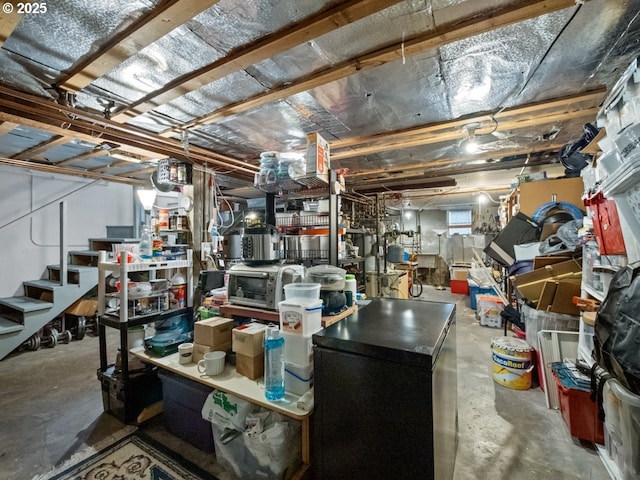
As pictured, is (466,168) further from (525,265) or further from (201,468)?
(201,468)

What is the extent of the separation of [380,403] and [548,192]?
3567 millimetres

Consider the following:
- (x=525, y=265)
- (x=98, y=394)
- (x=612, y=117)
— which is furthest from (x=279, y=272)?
(x=525, y=265)

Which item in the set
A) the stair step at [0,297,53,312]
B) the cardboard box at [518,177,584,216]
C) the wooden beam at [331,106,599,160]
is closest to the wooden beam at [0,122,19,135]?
the stair step at [0,297,53,312]

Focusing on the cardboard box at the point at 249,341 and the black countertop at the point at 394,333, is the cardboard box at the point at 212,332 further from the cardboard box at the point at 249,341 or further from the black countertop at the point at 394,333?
the black countertop at the point at 394,333

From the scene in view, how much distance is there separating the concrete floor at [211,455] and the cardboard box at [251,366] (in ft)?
1.95

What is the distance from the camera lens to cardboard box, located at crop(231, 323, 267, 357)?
154 cm

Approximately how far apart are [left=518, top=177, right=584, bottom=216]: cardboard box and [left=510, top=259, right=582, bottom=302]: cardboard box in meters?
0.91

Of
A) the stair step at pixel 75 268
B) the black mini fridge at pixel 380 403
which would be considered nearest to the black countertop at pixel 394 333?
the black mini fridge at pixel 380 403

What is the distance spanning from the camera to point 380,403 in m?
1.00

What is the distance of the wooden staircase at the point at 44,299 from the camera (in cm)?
332

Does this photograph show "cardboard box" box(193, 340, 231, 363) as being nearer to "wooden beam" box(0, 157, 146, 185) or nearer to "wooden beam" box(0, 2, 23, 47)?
"wooden beam" box(0, 2, 23, 47)

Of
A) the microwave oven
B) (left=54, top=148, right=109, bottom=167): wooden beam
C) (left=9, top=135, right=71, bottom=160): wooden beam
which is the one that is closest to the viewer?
the microwave oven

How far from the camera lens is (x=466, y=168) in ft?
13.1

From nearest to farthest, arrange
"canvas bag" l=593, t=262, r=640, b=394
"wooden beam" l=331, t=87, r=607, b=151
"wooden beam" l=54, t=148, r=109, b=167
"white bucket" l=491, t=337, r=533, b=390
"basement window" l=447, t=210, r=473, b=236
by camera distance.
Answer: "canvas bag" l=593, t=262, r=640, b=394 < "wooden beam" l=331, t=87, r=607, b=151 < "white bucket" l=491, t=337, r=533, b=390 < "wooden beam" l=54, t=148, r=109, b=167 < "basement window" l=447, t=210, r=473, b=236
